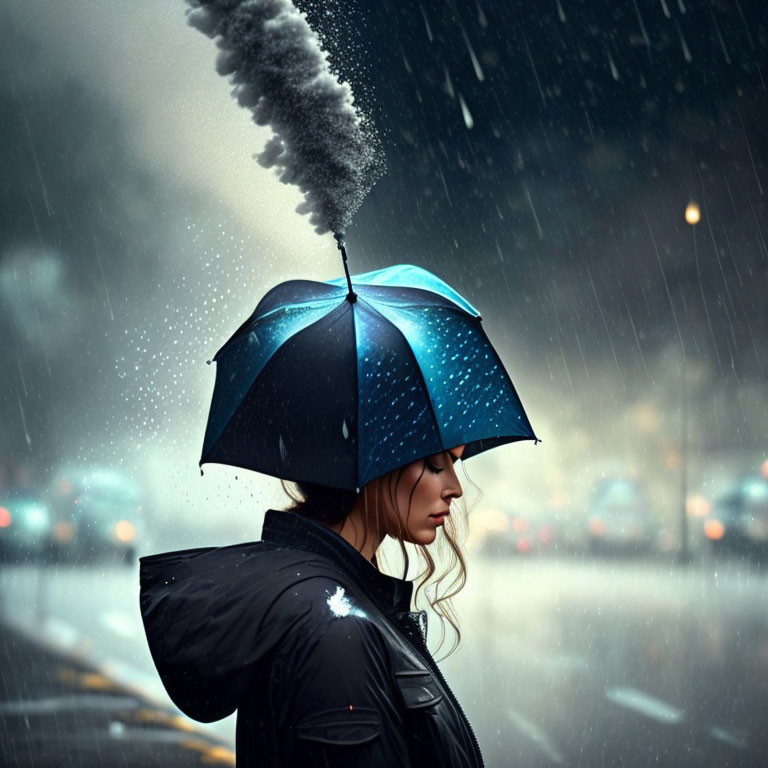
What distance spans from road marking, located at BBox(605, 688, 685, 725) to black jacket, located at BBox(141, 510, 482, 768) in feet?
23.8

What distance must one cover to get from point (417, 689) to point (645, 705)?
791 cm

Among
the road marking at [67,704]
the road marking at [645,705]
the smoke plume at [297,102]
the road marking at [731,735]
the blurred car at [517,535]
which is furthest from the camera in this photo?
the blurred car at [517,535]

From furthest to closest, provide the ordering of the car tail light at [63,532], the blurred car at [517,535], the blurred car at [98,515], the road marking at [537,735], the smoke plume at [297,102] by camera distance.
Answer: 1. the blurred car at [517,535]
2. the car tail light at [63,532]
3. the blurred car at [98,515]
4. the road marking at [537,735]
5. the smoke plume at [297,102]

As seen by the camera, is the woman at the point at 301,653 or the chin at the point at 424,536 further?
the chin at the point at 424,536

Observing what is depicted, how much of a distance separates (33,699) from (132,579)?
16853 mm

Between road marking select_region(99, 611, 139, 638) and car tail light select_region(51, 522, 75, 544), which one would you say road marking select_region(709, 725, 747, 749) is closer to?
road marking select_region(99, 611, 139, 638)

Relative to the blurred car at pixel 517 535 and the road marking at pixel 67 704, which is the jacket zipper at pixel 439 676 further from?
the blurred car at pixel 517 535

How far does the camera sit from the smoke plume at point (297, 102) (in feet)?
6.40

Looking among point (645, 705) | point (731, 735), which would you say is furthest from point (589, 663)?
point (731, 735)

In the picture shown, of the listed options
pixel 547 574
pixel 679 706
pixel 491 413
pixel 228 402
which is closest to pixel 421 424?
pixel 491 413

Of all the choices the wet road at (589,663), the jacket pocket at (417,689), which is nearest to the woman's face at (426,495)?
the jacket pocket at (417,689)

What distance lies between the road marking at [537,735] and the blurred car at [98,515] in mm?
19267

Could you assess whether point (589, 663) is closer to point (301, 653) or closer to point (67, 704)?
point (67, 704)

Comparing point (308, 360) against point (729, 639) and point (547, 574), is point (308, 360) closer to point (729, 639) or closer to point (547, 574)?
point (729, 639)
